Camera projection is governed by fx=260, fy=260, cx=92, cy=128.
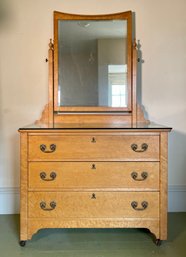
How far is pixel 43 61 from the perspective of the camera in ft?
7.72

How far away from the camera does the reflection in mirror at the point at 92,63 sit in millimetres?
2287

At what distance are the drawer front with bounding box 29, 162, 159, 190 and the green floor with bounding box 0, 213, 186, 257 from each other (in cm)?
43

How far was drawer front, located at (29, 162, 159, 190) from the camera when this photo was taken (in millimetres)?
1761

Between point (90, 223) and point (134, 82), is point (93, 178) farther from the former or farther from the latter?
point (134, 82)

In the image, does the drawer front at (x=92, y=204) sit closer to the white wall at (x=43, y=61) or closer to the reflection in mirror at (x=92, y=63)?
the white wall at (x=43, y=61)

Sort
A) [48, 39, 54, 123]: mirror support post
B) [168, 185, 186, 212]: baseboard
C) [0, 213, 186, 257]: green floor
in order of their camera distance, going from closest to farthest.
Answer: [0, 213, 186, 257]: green floor → [48, 39, 54, 123]: mirror support post → [168, 185, 186, 212]: baseboard

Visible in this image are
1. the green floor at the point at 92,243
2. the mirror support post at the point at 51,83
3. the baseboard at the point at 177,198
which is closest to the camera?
the green floor at the point at 92,243

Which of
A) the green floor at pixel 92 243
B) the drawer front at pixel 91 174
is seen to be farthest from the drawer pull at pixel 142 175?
the green floor at pixel 92 243

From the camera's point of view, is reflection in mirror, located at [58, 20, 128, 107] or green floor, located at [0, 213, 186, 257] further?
reflection in mirror, located at [58, 20, 128, 107]

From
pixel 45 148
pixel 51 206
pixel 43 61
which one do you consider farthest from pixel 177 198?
pixel 43 61

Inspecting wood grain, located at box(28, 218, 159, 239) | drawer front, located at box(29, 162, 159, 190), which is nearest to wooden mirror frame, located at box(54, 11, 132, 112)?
drawer front, located at box(29, 162, 159, 190)

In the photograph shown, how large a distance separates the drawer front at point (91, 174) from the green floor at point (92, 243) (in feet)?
1.41

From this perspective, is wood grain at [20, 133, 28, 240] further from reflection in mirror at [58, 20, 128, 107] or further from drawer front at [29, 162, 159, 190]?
reflection in mirror at [58, 20, 128, 107]

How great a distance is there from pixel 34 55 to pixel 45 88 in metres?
0.31
